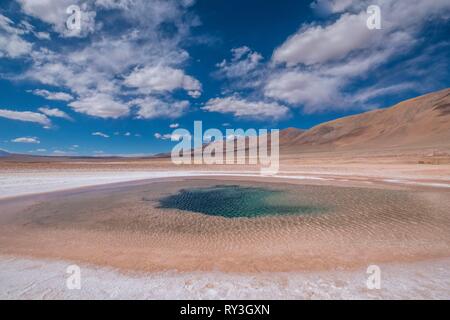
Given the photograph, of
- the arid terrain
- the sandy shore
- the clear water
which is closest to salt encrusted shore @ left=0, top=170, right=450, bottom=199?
the arid terrain

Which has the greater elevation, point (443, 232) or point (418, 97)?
point (418, 97)

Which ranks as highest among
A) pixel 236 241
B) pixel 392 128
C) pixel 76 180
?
pixel 392 128

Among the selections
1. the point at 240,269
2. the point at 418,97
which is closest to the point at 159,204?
the point at 240,269

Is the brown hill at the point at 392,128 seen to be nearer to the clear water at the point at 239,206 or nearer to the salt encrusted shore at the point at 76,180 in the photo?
the salt encrusted shore at the point at 76,180

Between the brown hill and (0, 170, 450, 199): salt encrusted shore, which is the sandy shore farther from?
the brown hill

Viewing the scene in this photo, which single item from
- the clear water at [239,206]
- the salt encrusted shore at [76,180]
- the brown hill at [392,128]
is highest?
the brown hill at [392,128]

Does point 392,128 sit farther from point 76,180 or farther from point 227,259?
point 227,259

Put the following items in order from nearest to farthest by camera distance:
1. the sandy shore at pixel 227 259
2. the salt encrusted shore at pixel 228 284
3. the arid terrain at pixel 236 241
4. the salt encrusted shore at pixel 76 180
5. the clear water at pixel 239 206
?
the salt encrusted shore at pixel 228 284, the sandy shore at pixel 227 259, the arid terrain at pixel 236 241, the clear water at pixel 239 206, the salt encrusted shore at pixel 76 180

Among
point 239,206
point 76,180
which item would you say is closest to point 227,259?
point 239,206

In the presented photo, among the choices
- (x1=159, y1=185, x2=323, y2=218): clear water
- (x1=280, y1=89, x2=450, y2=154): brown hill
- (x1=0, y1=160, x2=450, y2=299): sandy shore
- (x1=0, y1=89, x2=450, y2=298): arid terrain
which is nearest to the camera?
(x1=0, y1=160, x2=450, y2=299): sandy shore

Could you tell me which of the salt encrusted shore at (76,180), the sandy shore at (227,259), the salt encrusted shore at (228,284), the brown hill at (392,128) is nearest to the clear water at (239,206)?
the sandy shore at (227,259)
